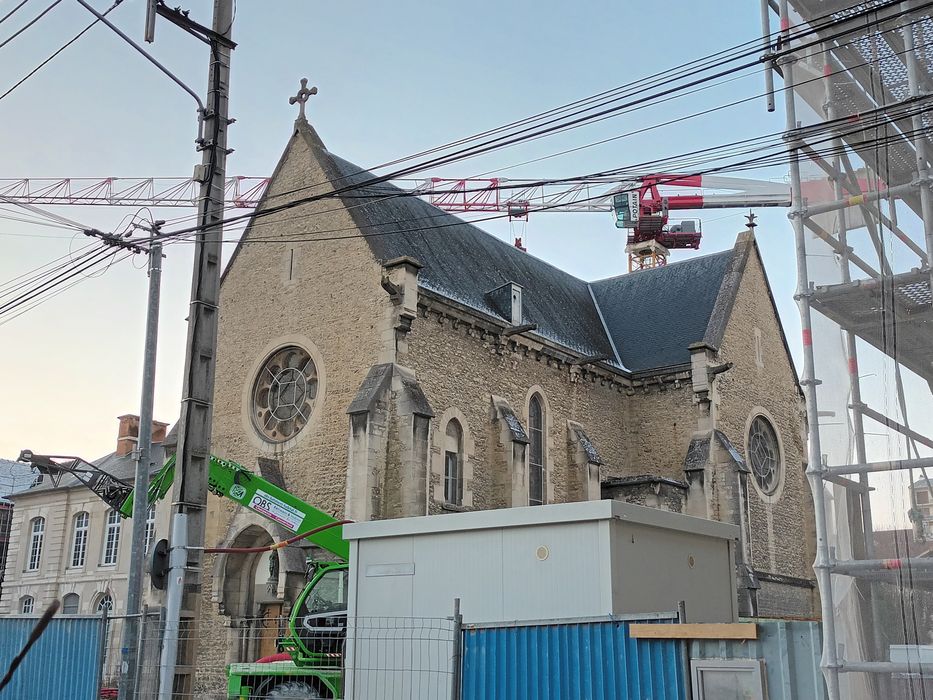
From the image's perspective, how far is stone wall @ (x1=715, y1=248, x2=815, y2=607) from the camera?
91.0ft

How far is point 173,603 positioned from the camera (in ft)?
34.3

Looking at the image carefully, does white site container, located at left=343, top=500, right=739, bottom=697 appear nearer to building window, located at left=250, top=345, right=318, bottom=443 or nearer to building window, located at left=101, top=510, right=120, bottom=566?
building window, located at left=250, top=345, right=318, bottom=443

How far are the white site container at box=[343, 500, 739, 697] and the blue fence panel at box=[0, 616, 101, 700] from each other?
9.23 ft

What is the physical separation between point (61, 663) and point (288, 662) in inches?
103

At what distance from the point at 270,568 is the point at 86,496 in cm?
1854

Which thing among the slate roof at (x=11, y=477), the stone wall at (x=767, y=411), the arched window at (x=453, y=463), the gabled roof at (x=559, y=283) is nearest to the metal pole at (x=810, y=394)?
the gabled roof at (x=559, y=283)

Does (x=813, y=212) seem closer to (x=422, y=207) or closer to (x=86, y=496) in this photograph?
(x=422, y=207)

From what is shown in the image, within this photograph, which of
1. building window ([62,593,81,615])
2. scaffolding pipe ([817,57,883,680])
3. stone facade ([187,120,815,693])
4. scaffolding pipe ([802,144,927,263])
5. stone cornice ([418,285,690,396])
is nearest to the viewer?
scaffolding pipe ([817,57,883,680])

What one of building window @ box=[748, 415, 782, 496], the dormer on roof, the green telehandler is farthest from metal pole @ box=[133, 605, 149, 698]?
building window @ box=[748, 415, 782, 496]

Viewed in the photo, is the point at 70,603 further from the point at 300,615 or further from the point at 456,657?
the point at 456,657

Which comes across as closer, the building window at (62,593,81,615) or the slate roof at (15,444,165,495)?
the slate roof at (15,444,165,495)

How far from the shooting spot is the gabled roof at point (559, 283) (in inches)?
928

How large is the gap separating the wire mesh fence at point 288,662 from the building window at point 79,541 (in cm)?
2645

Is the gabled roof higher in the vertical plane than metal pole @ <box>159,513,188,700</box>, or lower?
higher
